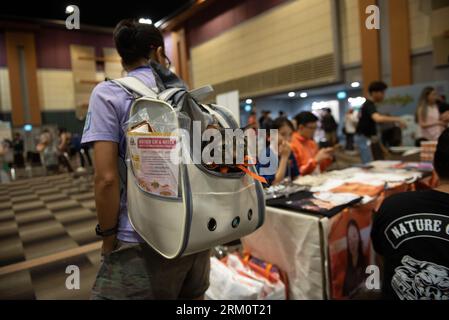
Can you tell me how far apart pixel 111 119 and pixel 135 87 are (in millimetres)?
112

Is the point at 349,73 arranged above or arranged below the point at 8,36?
below

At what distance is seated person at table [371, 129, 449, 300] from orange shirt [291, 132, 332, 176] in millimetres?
1284

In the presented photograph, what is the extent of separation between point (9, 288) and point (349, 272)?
7.70ft

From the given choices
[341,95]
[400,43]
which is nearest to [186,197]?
[400,43]

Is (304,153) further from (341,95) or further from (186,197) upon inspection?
(341,95)

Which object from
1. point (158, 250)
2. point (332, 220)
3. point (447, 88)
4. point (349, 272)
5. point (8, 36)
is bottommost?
point (349, 272)

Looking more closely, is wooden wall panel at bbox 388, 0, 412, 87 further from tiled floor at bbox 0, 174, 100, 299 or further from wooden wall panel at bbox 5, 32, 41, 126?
wooden wall panel at bbox 5, 32, 41, 126

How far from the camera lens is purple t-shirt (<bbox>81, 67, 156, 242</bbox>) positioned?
856 mm

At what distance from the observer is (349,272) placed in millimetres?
1780

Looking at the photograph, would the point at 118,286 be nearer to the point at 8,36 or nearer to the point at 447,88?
the point at 447,88

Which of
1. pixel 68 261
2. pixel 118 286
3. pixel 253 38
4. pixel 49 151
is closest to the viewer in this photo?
pixel 118 286

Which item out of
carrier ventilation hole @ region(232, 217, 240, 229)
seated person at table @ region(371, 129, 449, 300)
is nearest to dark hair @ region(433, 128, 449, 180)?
seated person at table @ region(371, 129, 449, 300)

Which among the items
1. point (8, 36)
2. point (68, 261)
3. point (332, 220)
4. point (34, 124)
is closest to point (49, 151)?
point (34, 124)

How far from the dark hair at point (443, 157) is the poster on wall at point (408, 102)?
4050 mm
